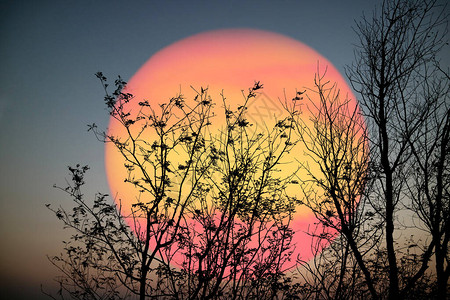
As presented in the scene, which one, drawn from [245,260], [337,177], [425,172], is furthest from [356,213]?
[245,260]

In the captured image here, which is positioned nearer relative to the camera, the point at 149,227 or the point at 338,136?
the point at 338,136

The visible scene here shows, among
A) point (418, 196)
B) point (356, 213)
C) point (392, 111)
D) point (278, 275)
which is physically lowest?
point (278, 275)

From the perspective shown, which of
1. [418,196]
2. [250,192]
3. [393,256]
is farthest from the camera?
[418,196]

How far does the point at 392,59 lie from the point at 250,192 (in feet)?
15.6

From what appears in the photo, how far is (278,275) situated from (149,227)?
369 cm

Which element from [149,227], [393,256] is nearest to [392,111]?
[393,256]

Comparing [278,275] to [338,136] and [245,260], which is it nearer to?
[245,260]

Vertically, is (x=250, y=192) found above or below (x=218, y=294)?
above

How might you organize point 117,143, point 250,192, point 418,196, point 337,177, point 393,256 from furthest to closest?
point 117,143
point 418,196
point 250,192
point 337,177
point 393,256

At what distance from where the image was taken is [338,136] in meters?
7.82

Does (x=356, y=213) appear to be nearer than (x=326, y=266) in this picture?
Yes

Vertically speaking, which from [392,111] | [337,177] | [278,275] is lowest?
[278,275]

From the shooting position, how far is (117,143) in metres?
9.62

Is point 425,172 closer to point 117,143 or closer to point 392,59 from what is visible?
point 392,59
